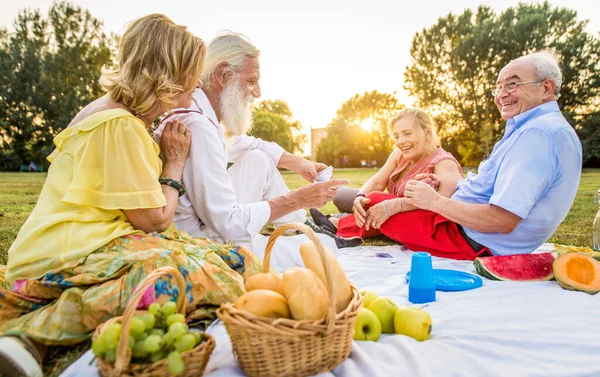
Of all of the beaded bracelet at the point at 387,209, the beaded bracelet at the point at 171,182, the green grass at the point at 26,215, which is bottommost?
the green grass at the point at 26,215

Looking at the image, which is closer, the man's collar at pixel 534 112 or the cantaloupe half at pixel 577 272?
the cantaloupe half at pixel 577 272

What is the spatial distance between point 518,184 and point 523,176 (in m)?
0.07

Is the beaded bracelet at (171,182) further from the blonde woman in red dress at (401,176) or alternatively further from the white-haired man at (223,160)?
the blonde woman in red dress at (401,176)

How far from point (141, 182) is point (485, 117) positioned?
31.3 metres

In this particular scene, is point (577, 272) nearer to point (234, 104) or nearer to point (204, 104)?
point (234, 104)

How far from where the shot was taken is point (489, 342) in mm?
2252

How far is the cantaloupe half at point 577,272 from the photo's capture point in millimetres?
3080

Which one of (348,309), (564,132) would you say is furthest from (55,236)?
(564,132)

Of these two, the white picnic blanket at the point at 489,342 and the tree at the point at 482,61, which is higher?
the tree at the point at 482,61

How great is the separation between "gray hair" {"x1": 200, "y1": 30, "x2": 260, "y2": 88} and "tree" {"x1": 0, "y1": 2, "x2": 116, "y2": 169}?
29.9 m

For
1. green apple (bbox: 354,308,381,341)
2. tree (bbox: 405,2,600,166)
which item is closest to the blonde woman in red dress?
green apple (bbox: 354,308,381,341)

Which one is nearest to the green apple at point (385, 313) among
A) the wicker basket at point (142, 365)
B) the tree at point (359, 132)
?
the wicker basket at point (142, 365)

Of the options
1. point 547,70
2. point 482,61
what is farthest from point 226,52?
point 482,61

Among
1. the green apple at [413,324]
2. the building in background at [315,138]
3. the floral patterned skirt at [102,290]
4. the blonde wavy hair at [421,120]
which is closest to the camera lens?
the floral patterned skirt at [102,290]
